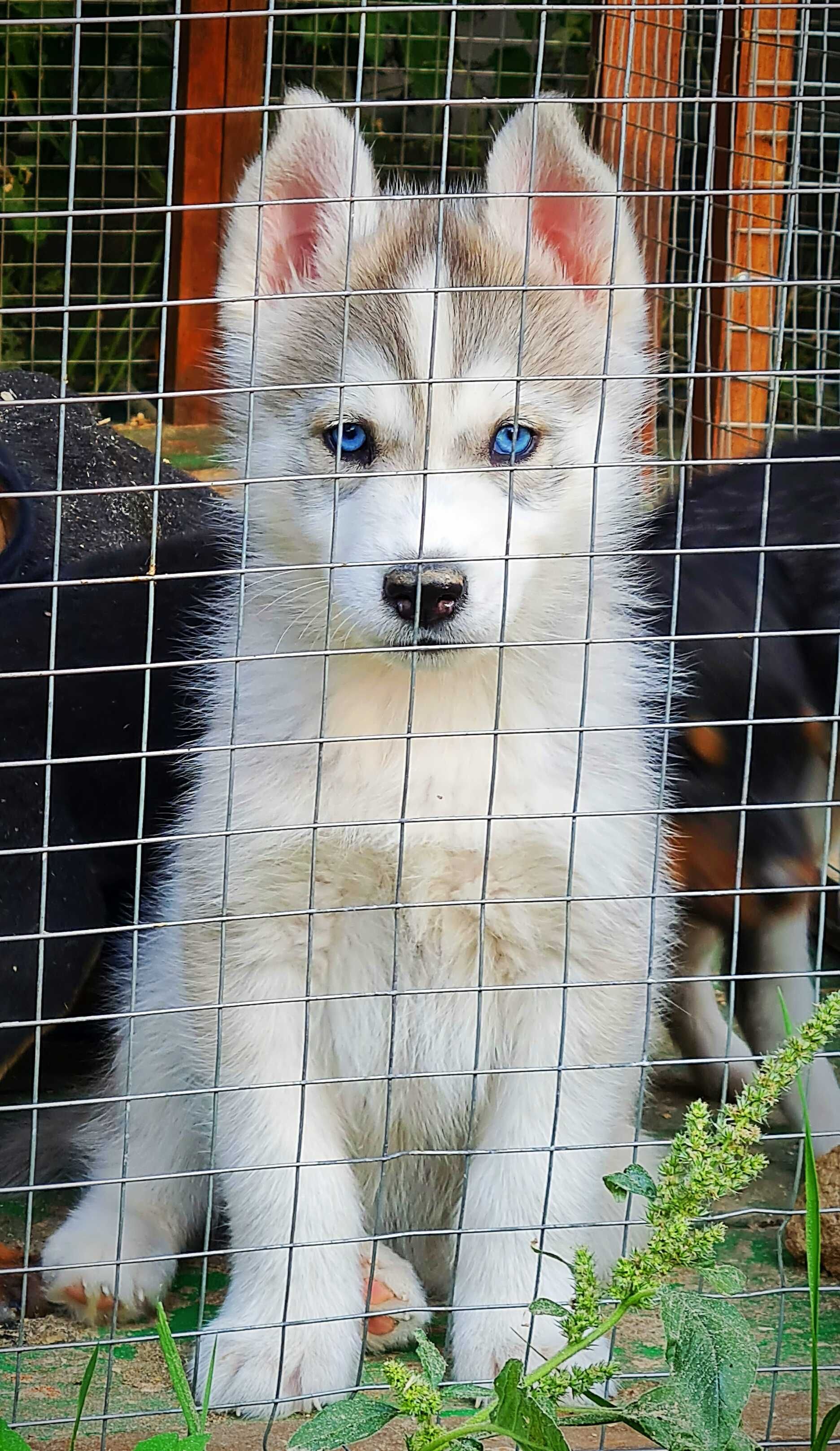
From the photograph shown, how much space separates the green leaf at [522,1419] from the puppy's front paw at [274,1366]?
1.97ft

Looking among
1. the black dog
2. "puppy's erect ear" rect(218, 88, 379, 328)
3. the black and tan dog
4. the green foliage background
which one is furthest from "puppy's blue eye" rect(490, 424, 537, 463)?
the green foliage background

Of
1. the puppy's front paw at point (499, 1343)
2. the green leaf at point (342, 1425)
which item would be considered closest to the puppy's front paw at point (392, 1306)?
the puppy's front paw at point (499, 1343)

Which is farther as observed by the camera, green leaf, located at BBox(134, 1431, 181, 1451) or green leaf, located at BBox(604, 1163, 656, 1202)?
green leaf, located at BBox(604, 1163, 656, 1202)

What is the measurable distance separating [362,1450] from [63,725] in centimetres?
167

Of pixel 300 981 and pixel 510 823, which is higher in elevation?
pixel 510 823

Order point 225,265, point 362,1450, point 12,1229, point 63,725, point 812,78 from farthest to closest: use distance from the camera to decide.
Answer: point 812,78
point 63,725
point 12,1229
point 225,265
point 362,1450

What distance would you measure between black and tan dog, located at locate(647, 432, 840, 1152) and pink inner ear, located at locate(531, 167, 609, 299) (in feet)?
2.20

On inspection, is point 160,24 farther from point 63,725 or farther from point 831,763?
point 831,763

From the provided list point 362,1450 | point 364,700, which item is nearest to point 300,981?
point 364,700

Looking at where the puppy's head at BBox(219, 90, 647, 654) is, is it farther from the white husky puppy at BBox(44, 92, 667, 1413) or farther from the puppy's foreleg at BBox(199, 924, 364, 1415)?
the puppy's foreleg at BBox(199, 924, 364, 1415)

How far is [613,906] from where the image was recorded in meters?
2.37

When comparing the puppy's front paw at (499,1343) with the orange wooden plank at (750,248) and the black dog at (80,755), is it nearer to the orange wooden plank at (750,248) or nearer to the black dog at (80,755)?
the black dog at (80,755)

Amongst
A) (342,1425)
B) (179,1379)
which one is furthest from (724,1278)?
(179,1379)

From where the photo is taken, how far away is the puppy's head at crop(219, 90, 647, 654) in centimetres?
212
